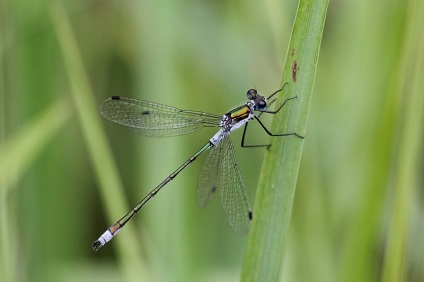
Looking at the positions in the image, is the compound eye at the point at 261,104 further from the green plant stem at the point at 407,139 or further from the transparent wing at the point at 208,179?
the green plant stem at the point at 407,139

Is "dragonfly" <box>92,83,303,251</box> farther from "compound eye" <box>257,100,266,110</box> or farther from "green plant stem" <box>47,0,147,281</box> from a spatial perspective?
"green plant stem" <box>47,0,147,281</box>

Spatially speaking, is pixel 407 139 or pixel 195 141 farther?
pixel 195 141

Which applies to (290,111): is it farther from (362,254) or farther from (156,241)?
(156,241)

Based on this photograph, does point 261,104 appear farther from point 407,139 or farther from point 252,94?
point 407,139

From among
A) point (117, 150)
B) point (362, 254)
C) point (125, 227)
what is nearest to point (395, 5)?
point (362, 254)

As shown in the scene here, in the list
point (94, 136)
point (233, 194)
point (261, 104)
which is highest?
point (261, 104)

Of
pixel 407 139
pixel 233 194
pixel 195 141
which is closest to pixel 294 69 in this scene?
pixel 407 139

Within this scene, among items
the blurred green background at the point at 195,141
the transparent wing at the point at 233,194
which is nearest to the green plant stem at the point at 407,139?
the blurred green background at the point at 195,141
